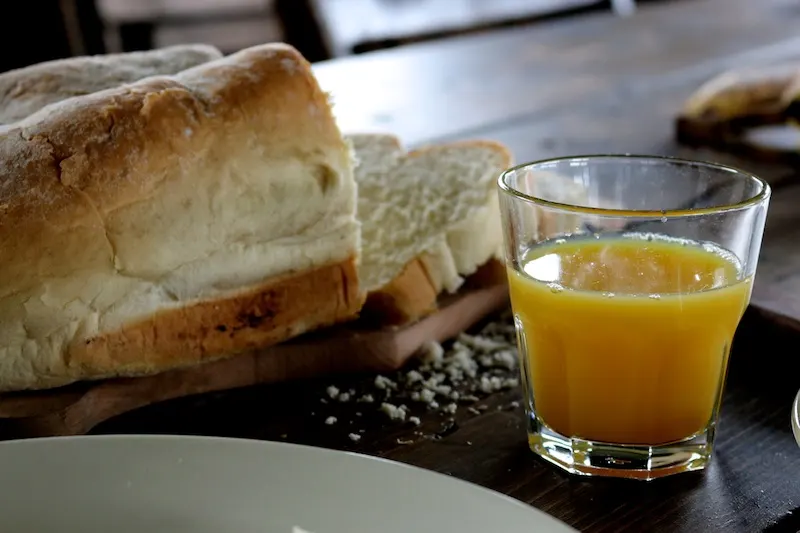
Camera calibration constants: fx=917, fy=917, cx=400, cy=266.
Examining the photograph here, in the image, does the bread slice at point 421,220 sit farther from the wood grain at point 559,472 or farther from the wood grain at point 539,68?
the wood grain at point 539,68

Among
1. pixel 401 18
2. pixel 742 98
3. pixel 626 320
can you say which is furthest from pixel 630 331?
pixel 401 18

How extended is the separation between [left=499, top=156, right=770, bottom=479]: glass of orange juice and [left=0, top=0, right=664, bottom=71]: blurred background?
3088mm

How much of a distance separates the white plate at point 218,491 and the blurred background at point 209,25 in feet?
10.8

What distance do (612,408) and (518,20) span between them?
163 inches

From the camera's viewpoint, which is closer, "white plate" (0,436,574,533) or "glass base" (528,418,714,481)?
"white plate" (0,436,574,533)

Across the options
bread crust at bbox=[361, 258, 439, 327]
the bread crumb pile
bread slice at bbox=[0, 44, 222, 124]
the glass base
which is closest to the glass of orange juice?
the glass base

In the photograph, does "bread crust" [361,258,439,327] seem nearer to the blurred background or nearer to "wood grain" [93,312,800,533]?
"wood grain" [93,312,800,533]

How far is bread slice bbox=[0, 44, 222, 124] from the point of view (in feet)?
3.82

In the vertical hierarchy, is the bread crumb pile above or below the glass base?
below

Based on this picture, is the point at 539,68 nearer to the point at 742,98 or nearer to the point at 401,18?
the point at 742,98

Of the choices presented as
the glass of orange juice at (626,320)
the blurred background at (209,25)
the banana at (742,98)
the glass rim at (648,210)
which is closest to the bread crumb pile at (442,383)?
the glass of orange juice at (626,320)

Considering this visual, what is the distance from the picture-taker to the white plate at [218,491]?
2.18ft

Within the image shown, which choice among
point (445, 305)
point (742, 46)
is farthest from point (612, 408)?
point (742, 46)

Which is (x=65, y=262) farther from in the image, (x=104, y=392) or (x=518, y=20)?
(x=518, y=20)
